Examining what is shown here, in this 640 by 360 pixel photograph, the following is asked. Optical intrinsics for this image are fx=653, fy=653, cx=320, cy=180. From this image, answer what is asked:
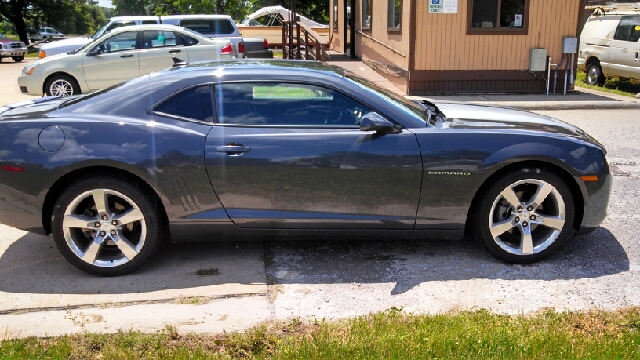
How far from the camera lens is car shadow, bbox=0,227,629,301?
15.0 ft

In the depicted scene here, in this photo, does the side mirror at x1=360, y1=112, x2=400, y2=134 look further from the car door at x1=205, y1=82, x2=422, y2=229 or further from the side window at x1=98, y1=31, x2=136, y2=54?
the side window at x1=98, y1=31, x2=136, y2=54

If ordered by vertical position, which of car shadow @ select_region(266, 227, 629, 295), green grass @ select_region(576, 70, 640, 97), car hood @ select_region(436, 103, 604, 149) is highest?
car hood @ select_region(436, 103, 604, 149)

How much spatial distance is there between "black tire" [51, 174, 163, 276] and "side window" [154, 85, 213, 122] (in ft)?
1.93

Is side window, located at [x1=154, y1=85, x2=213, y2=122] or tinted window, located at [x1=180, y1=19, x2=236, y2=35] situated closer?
side window, located at [x1=154, y1=85, x2=213, y2=122]

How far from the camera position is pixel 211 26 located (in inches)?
706

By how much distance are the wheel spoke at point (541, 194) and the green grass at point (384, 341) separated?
1062 mm

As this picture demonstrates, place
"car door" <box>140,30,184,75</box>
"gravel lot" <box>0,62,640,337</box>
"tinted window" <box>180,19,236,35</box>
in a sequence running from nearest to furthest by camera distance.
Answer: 1. "gravel lot" <box>0,62,640,337</box>
2. "car door" <box>140,30,184,75</box>
3. "tinted window" <box>180,19,236,35</box>

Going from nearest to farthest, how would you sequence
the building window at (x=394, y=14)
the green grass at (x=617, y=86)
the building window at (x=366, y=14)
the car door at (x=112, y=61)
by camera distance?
the car door at (x=112, y=61) < the building window at (x=394, y=14) < the green grass at (x=617, y=86) < the building window at (x=366, y=14)

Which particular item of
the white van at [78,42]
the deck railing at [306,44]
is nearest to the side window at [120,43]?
the white van at [78,42]

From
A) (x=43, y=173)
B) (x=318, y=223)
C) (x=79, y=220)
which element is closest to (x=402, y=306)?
(x=318, y=223)

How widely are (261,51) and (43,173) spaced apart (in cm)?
1518

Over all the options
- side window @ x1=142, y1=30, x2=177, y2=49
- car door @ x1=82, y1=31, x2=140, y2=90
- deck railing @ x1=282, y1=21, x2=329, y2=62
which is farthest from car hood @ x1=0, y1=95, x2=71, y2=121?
deck railing @ x1=282, y1=21, x2=329, y2=62

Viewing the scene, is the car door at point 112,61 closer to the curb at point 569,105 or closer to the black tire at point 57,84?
the black tire at point 57,84

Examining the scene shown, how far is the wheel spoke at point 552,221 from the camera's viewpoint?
4758mm
